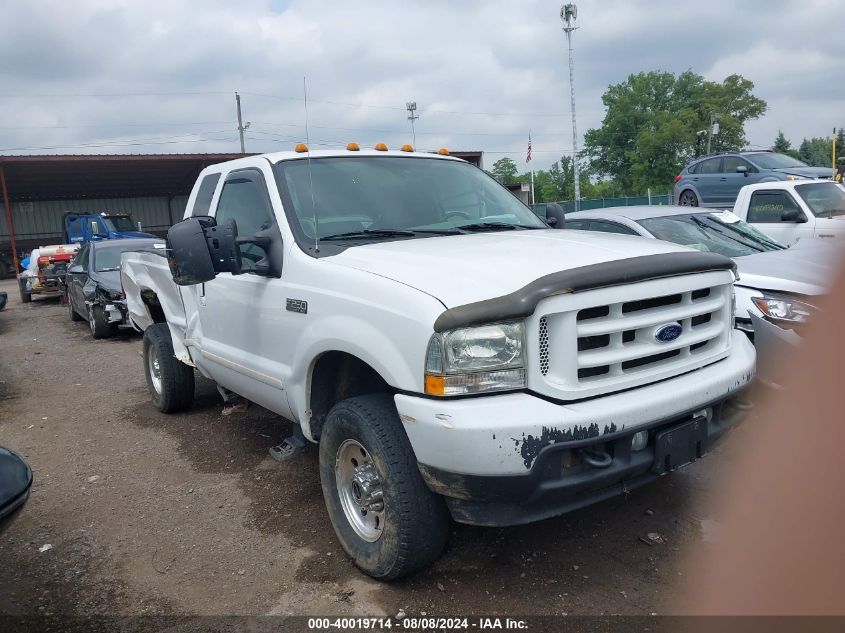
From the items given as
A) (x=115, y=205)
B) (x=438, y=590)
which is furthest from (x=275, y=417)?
(x=115, y=205)

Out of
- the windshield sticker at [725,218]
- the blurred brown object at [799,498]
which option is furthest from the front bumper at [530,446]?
the windshield sticker at [725,218]

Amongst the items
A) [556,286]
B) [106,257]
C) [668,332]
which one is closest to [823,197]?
[668,332]

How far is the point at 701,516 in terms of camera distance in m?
3.64

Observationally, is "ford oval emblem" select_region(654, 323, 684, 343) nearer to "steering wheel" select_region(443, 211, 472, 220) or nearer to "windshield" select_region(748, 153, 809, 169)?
"steering wheel" select_region(443, 211, 472, 220)

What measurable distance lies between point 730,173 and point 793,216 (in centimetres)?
693

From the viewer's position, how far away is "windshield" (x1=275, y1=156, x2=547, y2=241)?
12.4 feet

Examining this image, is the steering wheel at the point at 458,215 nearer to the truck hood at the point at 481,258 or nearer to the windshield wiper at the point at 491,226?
the windshield wiper at the point at 491,226

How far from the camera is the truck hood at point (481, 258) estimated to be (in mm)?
2695

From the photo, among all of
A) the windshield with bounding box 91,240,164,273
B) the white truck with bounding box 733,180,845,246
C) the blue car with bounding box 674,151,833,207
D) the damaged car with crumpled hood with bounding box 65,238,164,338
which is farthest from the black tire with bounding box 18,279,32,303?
the white truck with bounding box 733,180,845,246

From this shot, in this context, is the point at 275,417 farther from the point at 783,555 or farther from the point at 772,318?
the point at 783,555

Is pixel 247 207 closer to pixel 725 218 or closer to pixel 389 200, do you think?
pixel 389 200

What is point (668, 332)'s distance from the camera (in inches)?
113

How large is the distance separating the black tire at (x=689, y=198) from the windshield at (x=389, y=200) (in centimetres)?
1271

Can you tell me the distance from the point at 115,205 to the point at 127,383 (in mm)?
29701
